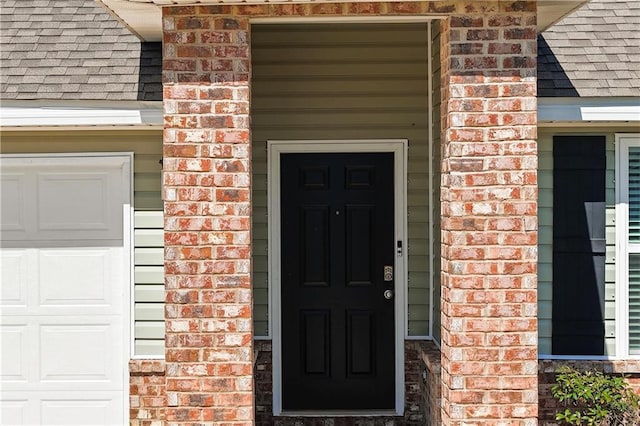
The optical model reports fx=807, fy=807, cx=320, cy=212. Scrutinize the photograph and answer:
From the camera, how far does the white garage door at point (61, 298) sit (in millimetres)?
6598

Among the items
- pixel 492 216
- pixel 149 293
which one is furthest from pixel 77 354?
pixel 492 216

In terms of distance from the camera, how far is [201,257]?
493 cm

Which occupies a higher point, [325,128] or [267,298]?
[325,128]

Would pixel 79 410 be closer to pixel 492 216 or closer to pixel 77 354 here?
pixel 77 354

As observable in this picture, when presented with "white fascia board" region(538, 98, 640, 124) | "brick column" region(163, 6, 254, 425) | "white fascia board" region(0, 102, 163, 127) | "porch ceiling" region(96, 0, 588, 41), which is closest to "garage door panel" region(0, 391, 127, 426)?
"brick column" region(163, 6, 254, 425)

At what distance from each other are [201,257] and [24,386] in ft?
8.77

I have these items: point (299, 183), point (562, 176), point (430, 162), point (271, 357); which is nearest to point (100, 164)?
point (299, 183)

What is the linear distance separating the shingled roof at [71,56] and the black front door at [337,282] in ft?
4.57

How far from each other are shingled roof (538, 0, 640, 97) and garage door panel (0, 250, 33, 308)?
4.39 metres

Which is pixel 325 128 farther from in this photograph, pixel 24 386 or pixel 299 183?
pixel 24 386

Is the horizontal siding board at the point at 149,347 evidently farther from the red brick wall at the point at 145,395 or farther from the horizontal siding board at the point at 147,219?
the horizontal siding board at the point at 147,219

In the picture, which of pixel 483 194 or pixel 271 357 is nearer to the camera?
pixel 483 194

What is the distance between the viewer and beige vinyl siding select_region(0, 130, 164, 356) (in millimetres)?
6496

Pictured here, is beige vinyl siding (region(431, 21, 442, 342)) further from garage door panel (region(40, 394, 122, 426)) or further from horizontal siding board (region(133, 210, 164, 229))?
garage door panel (region(40, 394, 122, 426))
